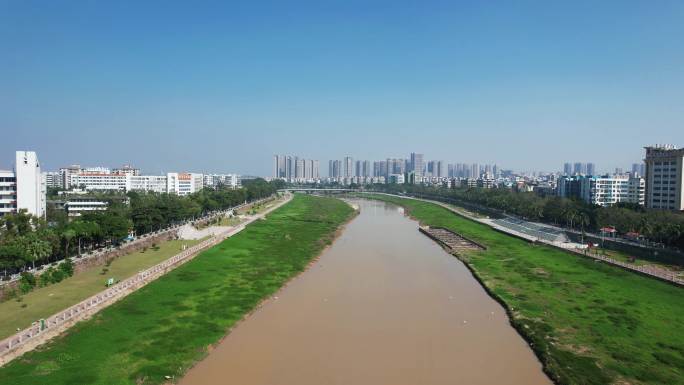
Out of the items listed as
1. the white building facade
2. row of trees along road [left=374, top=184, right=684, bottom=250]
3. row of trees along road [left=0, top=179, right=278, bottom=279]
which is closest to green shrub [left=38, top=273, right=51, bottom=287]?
row of trees along road [left=0, top=179, right=278, bottom=279]

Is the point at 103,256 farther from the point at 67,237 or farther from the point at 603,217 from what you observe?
the point at 603,217

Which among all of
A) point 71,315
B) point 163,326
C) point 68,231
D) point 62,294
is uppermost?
point 68,231

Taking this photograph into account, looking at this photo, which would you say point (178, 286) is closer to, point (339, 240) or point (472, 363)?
point (472, 363)

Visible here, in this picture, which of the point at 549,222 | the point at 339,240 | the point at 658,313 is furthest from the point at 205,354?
the point at 549,222

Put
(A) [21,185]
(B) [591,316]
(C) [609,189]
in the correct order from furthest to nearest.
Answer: (C) [609,189]
(A) [21,185]
(B) [591,316]

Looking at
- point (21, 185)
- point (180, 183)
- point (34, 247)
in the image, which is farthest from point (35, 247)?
point (180, 183)

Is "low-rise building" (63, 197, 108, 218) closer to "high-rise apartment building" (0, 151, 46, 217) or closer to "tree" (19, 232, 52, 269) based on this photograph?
"high-rise apartment building" (0, 151, 46, 217)

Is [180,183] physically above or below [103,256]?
above
